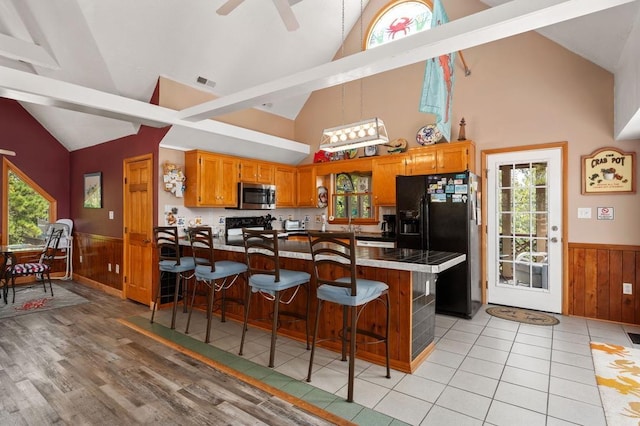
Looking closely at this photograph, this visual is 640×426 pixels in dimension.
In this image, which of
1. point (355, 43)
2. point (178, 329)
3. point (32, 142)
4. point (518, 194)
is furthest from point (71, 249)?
point (518, 194)

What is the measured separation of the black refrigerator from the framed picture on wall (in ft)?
16.7

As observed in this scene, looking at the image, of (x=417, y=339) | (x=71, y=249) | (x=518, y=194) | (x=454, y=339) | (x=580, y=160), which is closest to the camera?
(x=417, y=339)

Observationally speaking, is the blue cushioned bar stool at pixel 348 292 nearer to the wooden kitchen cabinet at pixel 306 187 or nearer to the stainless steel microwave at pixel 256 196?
the stainless steel microwave at pixel 256 196

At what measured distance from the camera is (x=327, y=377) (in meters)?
2.60

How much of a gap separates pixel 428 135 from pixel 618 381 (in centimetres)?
348

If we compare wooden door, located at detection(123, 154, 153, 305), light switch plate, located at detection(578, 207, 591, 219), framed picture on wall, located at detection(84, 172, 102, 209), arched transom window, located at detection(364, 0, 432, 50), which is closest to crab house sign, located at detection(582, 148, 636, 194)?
light switch plate, located at detection(578, 207, 591, 219)

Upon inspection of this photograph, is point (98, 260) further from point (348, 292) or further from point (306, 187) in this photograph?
point (348, 292)

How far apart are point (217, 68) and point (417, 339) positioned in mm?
4399

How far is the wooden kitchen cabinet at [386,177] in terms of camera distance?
514 centimetres

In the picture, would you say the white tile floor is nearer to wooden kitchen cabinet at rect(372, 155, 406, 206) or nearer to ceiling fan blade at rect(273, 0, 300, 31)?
wooden kitchen cabinet at rect(372, 155, 406, 206)

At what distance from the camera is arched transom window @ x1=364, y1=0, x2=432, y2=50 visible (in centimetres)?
527

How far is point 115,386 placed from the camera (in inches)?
97.8

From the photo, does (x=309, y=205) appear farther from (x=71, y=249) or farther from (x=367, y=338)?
(x=71, y=249)

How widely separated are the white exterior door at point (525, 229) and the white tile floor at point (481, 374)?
25.3 inches
